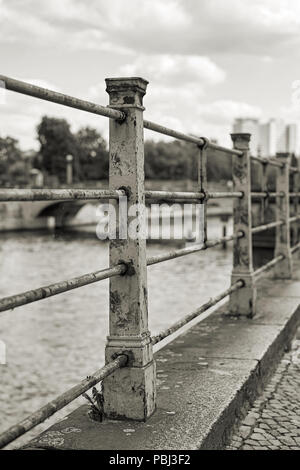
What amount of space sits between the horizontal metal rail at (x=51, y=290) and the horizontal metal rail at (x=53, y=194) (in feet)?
0.80

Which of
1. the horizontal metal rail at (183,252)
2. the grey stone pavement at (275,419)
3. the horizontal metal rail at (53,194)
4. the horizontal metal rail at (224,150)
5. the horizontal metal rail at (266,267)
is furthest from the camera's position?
the horizontal metal rail at (266,267)

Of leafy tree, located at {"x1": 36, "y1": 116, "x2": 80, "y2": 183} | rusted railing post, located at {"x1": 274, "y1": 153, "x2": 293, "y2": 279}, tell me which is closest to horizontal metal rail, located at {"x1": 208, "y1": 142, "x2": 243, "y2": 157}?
rusted railing post, located at {"x1": 274, "y1": 153, "x2": 293, "y2": 279}

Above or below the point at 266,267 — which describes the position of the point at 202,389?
below

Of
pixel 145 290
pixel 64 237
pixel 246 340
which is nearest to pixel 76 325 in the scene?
pixel 246 340

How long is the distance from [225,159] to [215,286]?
269ft

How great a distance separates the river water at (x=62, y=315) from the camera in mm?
14336

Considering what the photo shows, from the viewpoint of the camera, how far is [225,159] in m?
106

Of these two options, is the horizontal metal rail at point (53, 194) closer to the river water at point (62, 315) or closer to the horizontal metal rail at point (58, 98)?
the horizontal metal rail at point (58, 98)

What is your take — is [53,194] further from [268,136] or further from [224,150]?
[268,136]

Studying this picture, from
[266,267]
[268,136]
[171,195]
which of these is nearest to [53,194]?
[171,195]

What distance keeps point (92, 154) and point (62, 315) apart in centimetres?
7223

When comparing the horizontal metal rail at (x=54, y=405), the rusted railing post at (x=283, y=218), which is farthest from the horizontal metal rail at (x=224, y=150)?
the rusted railing post at (x=283, y=218)

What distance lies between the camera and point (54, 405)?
192 cm
